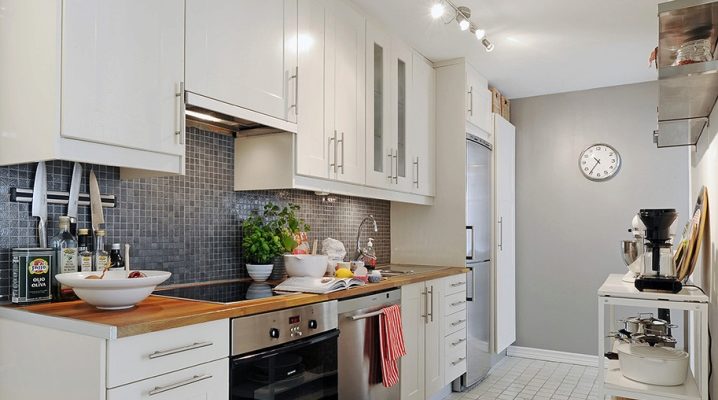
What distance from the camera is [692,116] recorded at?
2195mm

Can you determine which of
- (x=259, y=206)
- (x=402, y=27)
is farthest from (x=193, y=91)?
(x=402, y=27)

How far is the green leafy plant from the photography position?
2541 mm

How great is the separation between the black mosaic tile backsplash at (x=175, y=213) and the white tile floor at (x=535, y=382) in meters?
1.94

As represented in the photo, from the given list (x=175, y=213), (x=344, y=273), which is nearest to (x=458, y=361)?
(x=344, y=273)

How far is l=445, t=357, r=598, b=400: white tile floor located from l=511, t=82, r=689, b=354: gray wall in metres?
0.30

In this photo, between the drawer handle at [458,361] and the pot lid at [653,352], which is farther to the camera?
the drawer handle at [458,361]

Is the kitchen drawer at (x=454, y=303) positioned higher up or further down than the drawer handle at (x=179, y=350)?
further down

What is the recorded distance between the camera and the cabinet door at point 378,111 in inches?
124

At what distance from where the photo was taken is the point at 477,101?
4.08 metres

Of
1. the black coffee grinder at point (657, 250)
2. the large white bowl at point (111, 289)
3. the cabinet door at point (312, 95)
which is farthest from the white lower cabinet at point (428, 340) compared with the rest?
the large white bowl at point (111, 289)

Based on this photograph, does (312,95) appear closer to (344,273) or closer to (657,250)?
(344,273)

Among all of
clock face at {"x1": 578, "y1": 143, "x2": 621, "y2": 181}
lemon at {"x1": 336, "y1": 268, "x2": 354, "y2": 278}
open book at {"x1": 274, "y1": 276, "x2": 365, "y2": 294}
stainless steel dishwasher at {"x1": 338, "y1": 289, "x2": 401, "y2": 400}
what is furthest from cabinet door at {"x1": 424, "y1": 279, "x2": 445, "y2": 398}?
clock face at {"x1": 578, "y1": 143, "x2": 621, "y2": 181}

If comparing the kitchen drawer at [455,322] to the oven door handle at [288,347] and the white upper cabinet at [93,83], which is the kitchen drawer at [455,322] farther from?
the white upper cabinet at [93,83]

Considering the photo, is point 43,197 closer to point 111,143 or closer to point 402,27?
point 111,143
